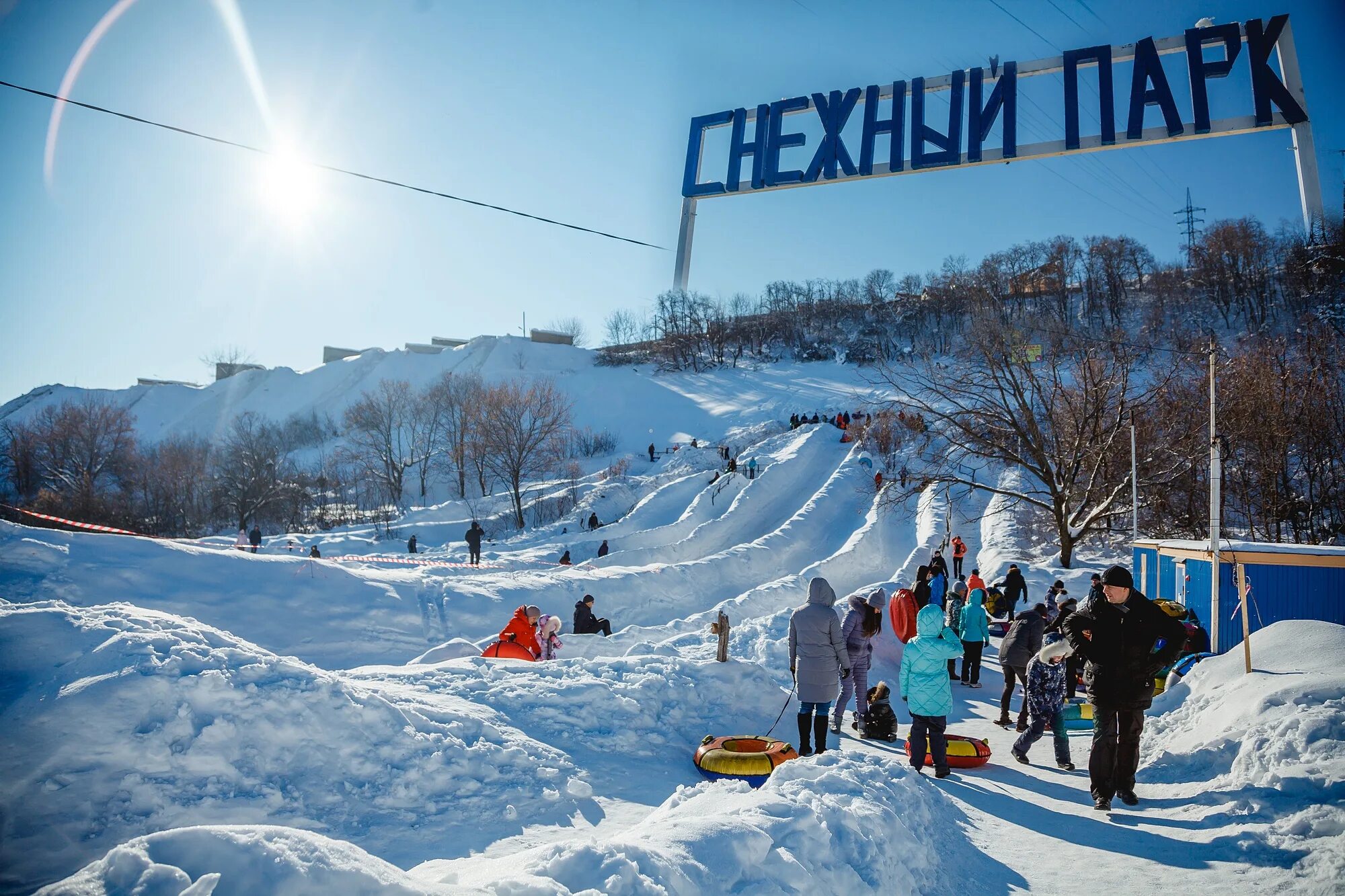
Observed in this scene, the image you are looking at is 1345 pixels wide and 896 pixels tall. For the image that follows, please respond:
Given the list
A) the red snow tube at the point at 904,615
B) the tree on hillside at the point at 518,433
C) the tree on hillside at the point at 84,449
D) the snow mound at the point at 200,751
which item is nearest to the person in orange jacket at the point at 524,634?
the snow mound at the point at 200,751

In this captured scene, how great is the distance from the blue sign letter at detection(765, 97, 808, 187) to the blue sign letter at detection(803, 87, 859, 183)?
0.23m

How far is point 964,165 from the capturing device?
851 cm

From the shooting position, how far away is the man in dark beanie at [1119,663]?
5.50 meters

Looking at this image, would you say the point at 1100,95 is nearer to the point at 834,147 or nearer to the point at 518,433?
the point at 834,147

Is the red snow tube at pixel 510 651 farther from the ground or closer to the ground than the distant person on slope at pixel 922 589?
closer to the ground

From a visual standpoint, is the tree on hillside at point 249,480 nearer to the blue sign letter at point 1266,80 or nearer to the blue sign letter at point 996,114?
the blue sign letter at point 996,114

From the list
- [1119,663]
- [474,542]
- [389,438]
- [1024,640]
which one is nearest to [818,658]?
[1119,663]

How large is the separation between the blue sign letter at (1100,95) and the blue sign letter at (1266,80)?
4.27ft

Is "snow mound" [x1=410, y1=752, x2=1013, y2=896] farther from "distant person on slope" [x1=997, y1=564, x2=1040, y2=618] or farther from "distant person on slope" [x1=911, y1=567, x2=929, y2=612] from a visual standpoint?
"distant person on slope" [x1=997, y1=564, x2=1040, y2=618]

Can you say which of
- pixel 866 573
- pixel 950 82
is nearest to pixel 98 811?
pixel 950 82

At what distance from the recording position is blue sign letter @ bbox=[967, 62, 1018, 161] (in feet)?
27.5

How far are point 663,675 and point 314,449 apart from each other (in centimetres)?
6935

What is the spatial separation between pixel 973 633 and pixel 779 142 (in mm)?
8038

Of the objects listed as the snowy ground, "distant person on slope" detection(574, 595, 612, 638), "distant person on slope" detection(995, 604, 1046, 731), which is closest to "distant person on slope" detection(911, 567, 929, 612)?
the snowy ground
